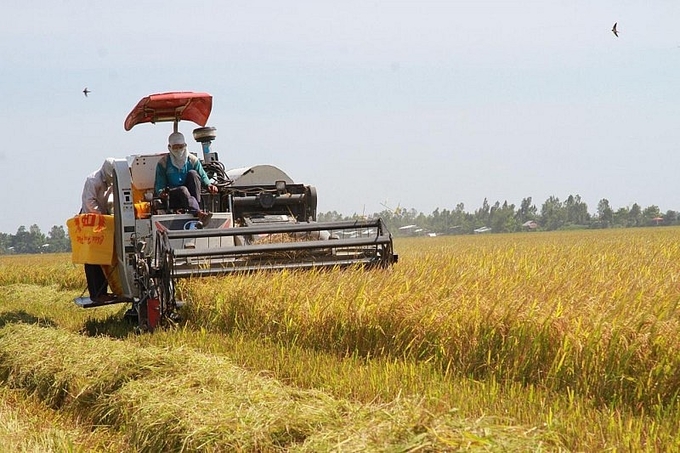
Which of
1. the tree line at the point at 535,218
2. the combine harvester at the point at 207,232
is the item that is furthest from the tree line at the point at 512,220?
the combine harvester at the point at 207,232

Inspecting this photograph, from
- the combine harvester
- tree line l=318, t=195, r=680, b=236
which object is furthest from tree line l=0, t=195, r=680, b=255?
the combine harvester

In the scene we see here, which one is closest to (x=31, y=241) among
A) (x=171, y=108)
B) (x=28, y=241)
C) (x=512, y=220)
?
(x=28, y=241)

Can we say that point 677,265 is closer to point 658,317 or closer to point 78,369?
point 658,317

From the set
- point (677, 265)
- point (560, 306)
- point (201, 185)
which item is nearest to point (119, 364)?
point (560, 306)

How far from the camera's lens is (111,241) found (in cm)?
1070

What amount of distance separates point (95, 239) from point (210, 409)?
20.2 feet

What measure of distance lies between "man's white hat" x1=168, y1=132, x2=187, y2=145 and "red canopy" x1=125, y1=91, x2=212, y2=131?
0.51 meters

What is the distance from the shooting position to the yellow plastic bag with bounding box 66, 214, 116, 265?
421 inches

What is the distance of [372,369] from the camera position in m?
6.42

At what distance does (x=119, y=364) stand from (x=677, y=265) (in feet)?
27.8

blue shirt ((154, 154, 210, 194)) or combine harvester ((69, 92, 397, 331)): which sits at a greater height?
blue shirt ((154, 154, 210, 194))

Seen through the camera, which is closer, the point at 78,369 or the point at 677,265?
the point at 78,369

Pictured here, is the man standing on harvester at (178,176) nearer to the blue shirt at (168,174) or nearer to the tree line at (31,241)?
the blue shirt at (168,174)

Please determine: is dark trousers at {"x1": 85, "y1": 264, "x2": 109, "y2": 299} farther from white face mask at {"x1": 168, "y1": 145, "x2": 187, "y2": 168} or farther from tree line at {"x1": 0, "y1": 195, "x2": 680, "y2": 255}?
tree line at {"x1": 0, "y1": 195, "x2": 680, "y2": 255}
